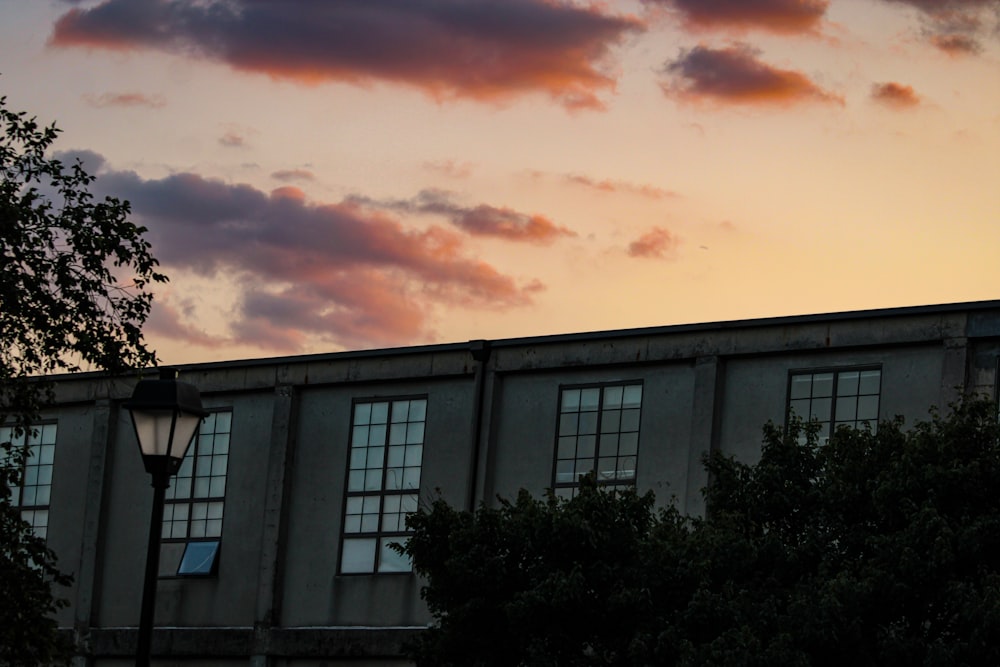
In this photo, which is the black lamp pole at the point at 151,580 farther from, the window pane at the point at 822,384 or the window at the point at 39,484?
the window at the point at 39,484

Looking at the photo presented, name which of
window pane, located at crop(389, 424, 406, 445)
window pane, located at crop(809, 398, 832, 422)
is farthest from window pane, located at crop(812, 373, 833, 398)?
window pane, located at crop(389, 424, 406, 445)

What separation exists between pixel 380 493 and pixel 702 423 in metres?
7.11

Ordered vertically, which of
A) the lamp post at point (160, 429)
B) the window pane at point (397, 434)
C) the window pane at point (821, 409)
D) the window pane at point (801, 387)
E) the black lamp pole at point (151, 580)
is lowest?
the black lamp pole at point (151, 580)

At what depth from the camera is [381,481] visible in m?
34.5

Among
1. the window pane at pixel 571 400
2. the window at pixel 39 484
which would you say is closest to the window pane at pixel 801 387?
the window pane at pixel 571 400

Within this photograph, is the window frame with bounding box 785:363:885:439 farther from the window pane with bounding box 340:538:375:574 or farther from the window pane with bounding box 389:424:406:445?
the window pane with bounding box 340:538:375:574

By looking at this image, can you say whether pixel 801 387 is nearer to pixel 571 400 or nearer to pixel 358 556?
pixel 571 400

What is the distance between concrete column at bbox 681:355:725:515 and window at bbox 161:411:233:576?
10852 millimetres

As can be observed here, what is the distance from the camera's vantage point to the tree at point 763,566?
20.1 metres

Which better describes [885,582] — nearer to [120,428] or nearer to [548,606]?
[548,606]

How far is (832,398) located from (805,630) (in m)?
9.95

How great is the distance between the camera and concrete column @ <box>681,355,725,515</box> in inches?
1193

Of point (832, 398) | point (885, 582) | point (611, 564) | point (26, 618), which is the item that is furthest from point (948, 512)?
point (26, 618)

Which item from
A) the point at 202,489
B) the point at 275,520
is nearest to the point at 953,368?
the point at 275,520
